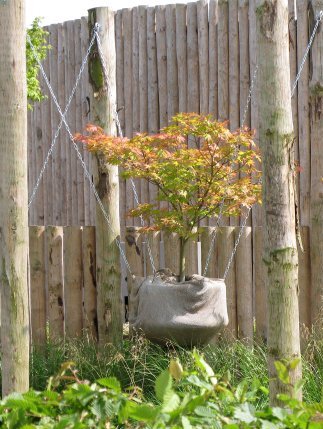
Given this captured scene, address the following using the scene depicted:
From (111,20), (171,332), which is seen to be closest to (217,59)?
(111,20)

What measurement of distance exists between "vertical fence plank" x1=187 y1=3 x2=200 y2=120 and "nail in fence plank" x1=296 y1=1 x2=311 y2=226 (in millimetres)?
1191

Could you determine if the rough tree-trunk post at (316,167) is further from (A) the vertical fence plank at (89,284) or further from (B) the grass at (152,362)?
(A) the vertical fence plank at (89,284)

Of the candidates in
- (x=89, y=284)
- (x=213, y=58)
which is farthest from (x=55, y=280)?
(x=213, y=58)

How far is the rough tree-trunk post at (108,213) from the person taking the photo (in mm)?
6371

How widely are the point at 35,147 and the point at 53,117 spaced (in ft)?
1.37

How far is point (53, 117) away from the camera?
34.8ft

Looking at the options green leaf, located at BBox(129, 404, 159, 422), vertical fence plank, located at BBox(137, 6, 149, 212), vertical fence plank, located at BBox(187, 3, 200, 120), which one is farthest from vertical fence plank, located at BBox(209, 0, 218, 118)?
green leaf, located at BBox(129, 404, 159, 422)

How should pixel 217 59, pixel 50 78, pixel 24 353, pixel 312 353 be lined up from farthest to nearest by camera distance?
pixel 50 78
pixel 217 59
pixel 312 353
pixel 24 353

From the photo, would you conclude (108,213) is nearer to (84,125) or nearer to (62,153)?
(84,125)

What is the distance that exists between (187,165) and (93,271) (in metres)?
1.31

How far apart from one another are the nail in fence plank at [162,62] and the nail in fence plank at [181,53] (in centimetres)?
20

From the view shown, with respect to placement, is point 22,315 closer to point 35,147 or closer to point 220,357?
point 220,357

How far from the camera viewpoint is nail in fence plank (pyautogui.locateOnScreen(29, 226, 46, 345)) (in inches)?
268

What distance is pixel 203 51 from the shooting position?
344 inches
